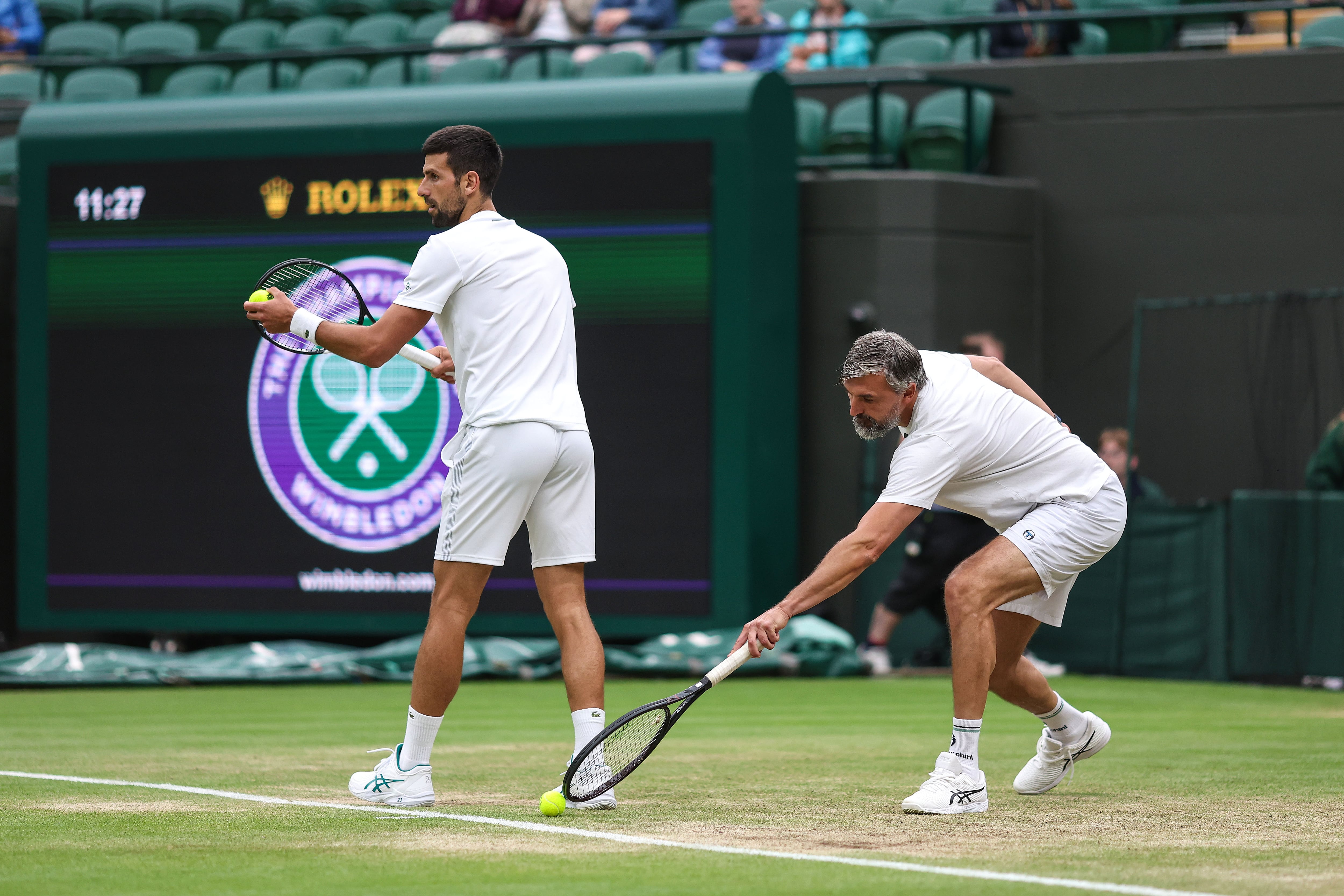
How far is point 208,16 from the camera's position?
20719 millimetres

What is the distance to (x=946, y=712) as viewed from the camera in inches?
443

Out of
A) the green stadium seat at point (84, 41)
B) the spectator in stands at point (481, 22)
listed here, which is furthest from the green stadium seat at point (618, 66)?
the green stadium seat at point (84, 41)

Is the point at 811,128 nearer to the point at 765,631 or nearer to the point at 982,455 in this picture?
the point at 982,455

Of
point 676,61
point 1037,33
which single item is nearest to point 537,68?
point 676,61

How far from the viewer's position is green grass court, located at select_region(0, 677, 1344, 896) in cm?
529

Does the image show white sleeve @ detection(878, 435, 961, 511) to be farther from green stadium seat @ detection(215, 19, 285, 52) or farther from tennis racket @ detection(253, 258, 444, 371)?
green stadium seat @ detection(215, 19, 285, 52)

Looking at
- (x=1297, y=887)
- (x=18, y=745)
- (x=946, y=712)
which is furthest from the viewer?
(x=946, y=712)

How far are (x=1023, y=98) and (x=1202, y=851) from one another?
1138cm

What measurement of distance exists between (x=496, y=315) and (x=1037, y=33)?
35.6 ft

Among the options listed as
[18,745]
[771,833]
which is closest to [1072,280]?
[18,745]

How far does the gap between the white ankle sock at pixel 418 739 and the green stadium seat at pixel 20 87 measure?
14.5m

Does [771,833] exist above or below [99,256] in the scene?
below

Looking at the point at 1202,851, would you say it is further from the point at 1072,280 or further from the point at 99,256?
the point at 99,256

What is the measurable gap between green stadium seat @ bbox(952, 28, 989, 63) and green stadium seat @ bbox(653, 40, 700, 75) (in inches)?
87.5
